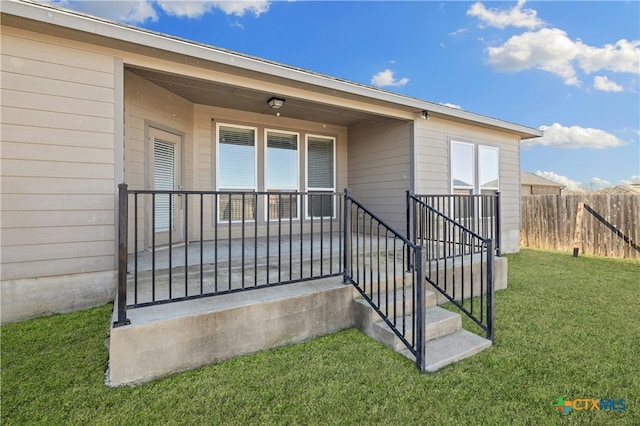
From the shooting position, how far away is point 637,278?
15.8 feet

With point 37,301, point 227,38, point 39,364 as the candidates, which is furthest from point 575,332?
point 227,38

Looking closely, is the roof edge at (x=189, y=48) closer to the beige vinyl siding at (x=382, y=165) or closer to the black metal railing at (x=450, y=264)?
the beige vinyl siding at (x=382, y=165)

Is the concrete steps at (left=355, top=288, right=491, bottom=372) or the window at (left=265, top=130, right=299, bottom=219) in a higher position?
the window at (left=265, top=130, right=299, bottom=219)

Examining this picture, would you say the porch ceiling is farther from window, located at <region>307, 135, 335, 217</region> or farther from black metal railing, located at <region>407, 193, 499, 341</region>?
black metal railing, located at <region>407, 193, 499, 341</region>

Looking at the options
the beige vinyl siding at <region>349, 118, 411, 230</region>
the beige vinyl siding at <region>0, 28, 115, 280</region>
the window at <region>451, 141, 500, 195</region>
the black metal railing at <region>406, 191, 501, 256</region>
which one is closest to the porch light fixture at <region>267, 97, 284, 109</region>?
the beige vinyl siding at <region>0, 28, 115, 280</region>

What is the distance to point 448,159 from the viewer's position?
6.21 meters

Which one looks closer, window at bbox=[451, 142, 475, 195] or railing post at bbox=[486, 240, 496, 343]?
railing post at bbox=[486, 240, 496, 343]

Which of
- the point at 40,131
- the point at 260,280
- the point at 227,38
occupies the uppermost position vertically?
the point at 227,38

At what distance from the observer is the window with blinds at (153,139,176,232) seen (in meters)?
4.52

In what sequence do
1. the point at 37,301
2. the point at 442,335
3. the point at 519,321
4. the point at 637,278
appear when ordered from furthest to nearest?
1. the point at 637,278
2. the point at 519,321
3. the point at 37,301
4. the point at 442,335

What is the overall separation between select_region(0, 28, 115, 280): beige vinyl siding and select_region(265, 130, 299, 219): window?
9.92 ft

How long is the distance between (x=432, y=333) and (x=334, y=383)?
3.65 feet

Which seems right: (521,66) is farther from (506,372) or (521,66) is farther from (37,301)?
(37,301)

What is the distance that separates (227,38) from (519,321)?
30.6 ft
